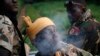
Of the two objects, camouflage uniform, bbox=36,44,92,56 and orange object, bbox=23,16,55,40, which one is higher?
orange object, bbox=23,16,55,40

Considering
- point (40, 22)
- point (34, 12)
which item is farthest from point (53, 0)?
point (40, 22)

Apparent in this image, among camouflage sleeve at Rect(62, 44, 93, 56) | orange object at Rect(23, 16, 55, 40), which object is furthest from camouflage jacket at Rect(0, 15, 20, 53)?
camouflage sleeve at Rect(62, 44, 93, 56)

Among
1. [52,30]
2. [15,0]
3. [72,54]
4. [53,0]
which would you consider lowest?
[53,0]

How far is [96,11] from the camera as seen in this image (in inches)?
752

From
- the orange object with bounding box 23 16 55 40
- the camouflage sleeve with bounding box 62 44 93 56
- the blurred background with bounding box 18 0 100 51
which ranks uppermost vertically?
the orange object with bounding box 23 16 55 40

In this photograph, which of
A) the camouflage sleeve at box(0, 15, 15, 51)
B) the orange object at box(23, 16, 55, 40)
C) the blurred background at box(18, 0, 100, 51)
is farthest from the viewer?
the blurred background at box(18, 0, 100, 51)

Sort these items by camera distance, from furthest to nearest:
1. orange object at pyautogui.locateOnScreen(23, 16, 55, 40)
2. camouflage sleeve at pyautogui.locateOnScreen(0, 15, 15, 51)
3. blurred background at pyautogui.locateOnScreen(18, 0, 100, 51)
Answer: blurred background at pyautogui.locateOnScreen(18, 0, 100, 51) → orange object at pyautogui.locateOnScreen(23, 16, 55, 40) → camouflage sleeve at pyautogui.locateOnScreen(0, 15, 15, 51)

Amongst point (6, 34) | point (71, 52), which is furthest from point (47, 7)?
point (6, 34)

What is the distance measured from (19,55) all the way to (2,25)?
572 mm

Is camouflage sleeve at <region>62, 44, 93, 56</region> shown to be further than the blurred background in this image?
No

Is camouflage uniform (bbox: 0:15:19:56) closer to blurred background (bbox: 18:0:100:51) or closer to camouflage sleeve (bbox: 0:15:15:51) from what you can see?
camouflage sleeve (bbox: 0:15:15:51)

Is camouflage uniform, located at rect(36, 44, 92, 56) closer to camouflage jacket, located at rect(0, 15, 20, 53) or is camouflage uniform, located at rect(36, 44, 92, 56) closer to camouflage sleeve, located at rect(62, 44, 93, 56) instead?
camouflage sleeve, located at rect(62, 44, 93, 56)

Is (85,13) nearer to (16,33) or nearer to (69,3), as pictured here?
(69,3)

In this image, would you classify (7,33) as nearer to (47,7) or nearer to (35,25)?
(35,25)
